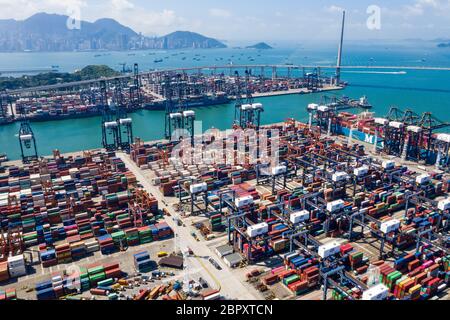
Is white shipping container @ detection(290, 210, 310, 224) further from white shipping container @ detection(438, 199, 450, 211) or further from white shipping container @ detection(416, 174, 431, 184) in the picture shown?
white shipping container @ detection(416, 174, 431, 184)

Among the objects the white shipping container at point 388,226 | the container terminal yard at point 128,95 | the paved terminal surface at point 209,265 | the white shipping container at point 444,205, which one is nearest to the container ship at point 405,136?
the white shipping container at point 444,205

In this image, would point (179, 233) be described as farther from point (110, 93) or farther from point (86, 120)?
point (110, 93)

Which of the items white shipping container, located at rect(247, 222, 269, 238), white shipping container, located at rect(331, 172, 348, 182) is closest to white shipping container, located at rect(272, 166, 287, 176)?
white shipping container, located at rect(331, 172, 348, 182)

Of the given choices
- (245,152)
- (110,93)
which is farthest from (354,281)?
(110,93)

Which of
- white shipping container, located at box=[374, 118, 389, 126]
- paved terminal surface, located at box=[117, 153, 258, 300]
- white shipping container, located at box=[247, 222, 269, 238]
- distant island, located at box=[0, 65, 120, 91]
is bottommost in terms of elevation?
paved terminal surface, located at box=[117, 153, 258, 300]

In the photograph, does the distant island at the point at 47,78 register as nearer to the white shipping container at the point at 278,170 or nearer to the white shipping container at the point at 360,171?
the white shipping container at the point at 278,170
